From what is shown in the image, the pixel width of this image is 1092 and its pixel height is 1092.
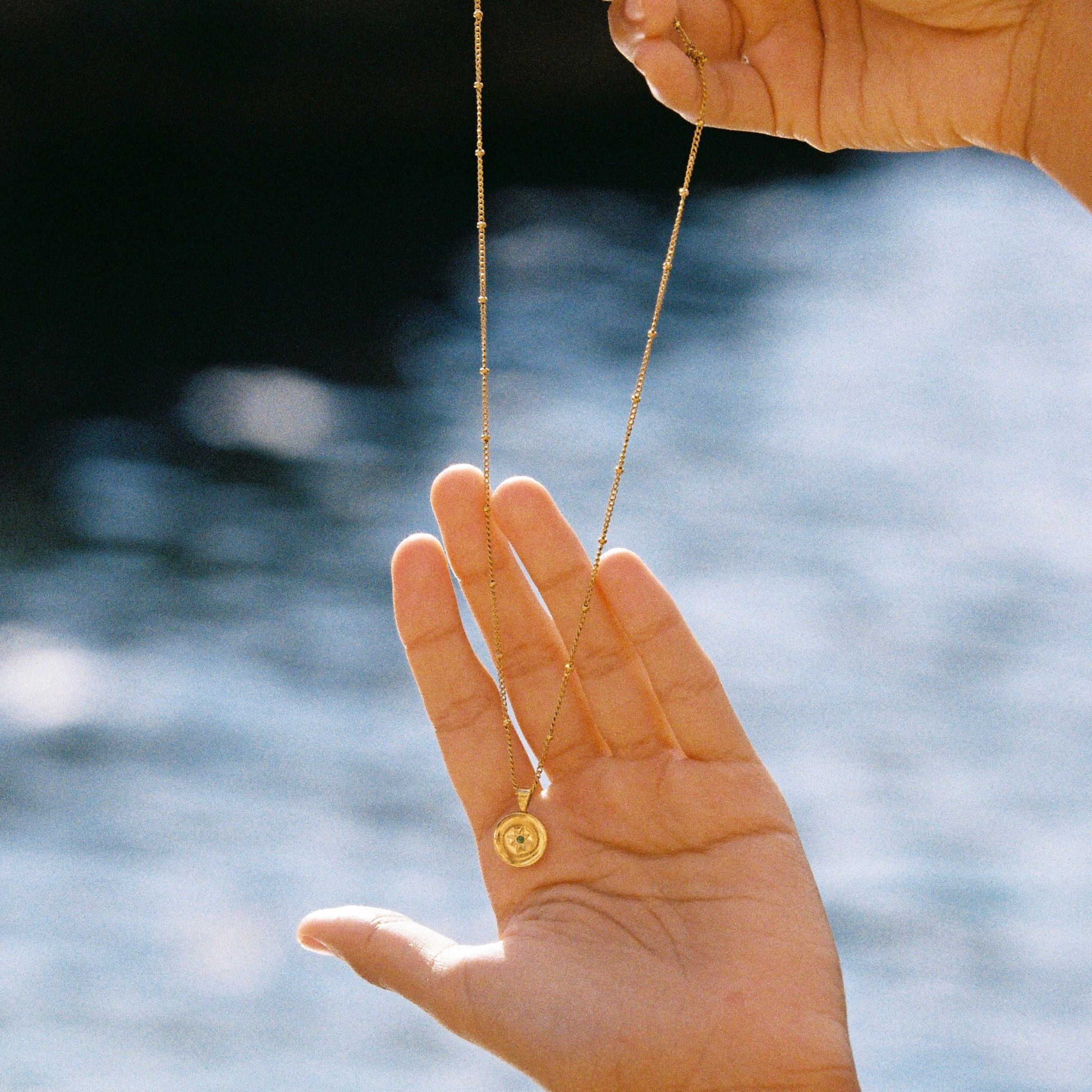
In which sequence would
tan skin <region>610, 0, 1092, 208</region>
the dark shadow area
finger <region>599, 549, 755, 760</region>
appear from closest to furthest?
finger <region>599, 549, 755, 760</region>
tan skin <region>610, 0, 1092, 208</region>
the dark shadow area

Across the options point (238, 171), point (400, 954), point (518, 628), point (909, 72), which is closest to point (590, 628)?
point (518, 628)

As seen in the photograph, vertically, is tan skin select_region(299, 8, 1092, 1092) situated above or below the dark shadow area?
below

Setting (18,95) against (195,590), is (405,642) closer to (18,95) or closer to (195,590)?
(195,590)

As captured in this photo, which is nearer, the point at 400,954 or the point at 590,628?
the point at 400,954

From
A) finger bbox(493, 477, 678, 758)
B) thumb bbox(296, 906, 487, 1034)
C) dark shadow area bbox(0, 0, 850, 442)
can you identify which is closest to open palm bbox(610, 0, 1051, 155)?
finger bbox(493, 477, 678, 758)

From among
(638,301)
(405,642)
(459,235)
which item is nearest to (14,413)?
(459,235)

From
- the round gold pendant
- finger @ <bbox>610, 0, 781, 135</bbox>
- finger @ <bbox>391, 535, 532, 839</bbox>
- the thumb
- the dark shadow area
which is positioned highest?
the dark shadow area

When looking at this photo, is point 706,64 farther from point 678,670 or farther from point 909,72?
point 678,670

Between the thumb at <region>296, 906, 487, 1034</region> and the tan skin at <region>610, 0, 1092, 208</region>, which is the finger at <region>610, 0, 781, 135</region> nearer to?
the tan skin at <region>610, 0, 1092, 208</region>

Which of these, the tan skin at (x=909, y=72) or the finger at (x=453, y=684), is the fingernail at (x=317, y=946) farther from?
the tan skin at (x=909, y=72)
